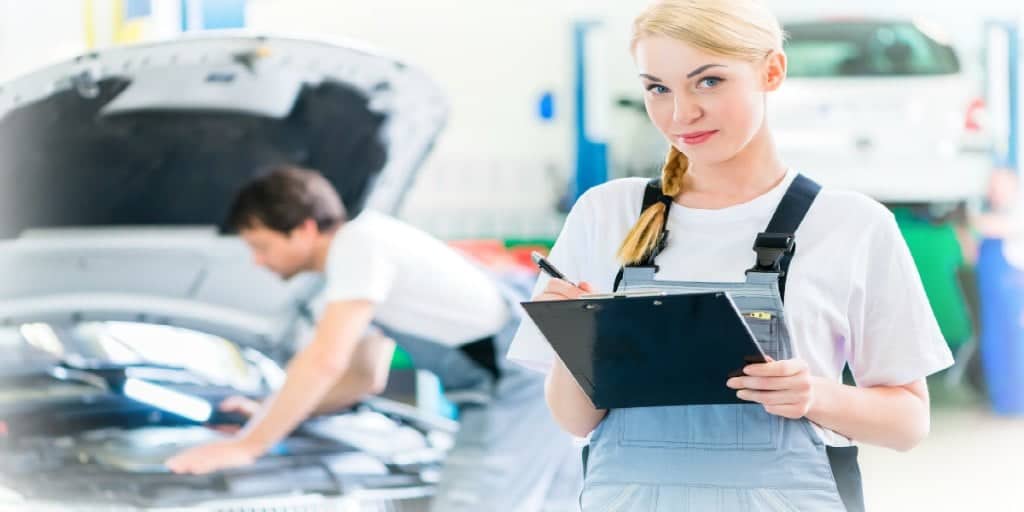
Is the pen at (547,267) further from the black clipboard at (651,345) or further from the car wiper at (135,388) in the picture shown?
the car wiper at (135,388)

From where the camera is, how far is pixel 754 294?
1031 millimetres

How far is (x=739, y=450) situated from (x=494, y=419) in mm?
1675

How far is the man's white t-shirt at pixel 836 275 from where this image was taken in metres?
1.04

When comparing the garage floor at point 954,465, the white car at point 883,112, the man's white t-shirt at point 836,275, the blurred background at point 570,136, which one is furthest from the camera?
the white car at point 883,112

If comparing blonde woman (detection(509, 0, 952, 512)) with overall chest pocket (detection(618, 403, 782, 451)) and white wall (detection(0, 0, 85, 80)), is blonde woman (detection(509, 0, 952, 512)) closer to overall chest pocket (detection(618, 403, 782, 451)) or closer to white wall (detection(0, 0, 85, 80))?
overall chest pocket (detection(618, 403, 782, 451))

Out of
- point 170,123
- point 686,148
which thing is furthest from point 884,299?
point 170,123

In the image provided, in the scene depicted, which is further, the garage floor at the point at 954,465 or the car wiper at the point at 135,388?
the garage floor at the point at 954,465

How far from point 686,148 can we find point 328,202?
5.63 ft

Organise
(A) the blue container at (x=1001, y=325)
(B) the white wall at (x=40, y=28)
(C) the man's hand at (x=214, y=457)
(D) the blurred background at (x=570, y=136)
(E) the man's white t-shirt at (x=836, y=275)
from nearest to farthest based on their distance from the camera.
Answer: (E) the man's white t-shirt at (x=836, y=275) → (C) the man's hand at (x=214, y=457) → (D) the blurred background at (x=570, y=136) → (B) the white wall at (x=40, y=28) → (A) the blue container at (x=1001, y=325)

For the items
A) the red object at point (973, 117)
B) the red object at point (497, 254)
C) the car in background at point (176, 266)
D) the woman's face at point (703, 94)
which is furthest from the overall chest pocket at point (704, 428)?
the red object at point (973, 117)

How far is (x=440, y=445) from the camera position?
2703 mm

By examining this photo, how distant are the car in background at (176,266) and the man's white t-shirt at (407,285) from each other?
9 centimetres

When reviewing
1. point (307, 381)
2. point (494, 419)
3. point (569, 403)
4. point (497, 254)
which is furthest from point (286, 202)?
point (569, 403)

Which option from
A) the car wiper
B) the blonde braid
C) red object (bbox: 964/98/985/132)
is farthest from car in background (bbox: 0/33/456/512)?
the blonde braid
